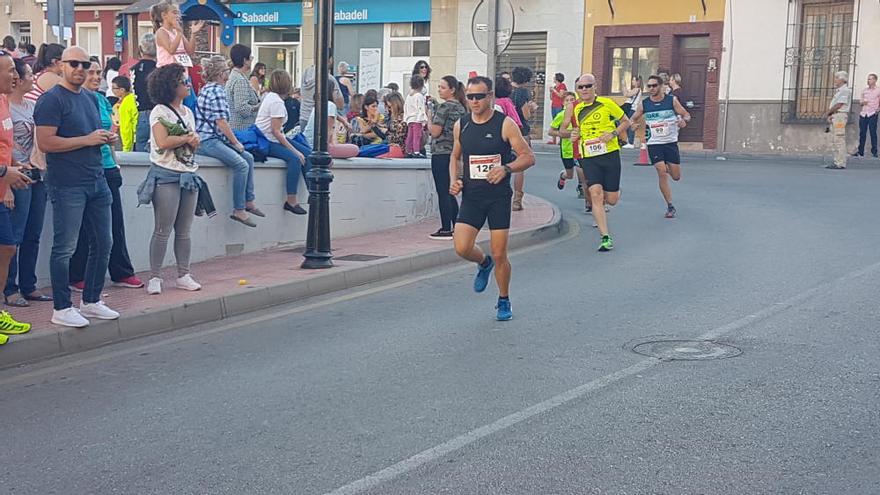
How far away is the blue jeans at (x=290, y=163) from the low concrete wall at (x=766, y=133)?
60.2ft

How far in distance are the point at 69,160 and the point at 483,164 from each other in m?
3.10

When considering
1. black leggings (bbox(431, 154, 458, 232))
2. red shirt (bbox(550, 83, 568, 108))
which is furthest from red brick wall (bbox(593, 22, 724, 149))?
black leggings (bbox(431, 154, 458, 232))

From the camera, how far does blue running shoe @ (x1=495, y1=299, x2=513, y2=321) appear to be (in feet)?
28.5

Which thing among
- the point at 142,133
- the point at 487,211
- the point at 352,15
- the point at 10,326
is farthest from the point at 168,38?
the point at 352,15

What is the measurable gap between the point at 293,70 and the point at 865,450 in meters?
33.4

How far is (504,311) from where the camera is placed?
8.71m

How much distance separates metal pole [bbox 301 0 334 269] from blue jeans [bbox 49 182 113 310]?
279cm

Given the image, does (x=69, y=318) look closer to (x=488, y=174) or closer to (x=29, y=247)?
(x=29, y=247)

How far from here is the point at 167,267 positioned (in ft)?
34.8

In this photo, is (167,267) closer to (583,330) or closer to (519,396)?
(583,330)

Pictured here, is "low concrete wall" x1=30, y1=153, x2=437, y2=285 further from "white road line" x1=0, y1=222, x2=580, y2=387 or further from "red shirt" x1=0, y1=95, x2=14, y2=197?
"red shirt" x1=0, y1=95, x2=14, y2=197

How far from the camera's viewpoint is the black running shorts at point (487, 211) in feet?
29.2

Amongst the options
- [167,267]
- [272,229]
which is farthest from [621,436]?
[272,229]

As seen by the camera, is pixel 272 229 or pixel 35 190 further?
pixel 272 229
